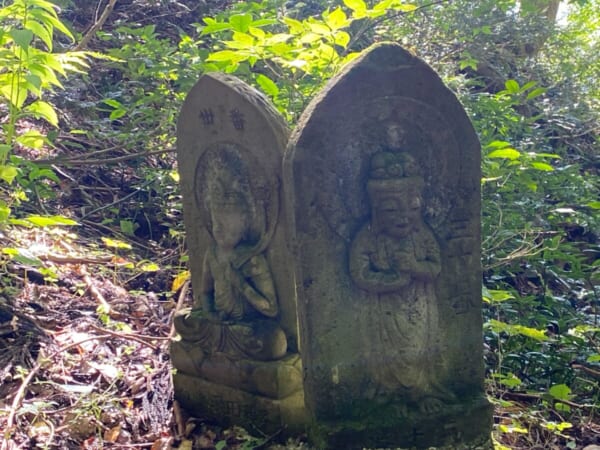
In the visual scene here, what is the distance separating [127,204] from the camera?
20.1ft

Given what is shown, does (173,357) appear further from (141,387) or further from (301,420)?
(301,420)

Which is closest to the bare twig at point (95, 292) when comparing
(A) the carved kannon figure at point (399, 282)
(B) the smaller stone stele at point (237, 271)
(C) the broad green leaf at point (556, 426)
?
(B) the smaller stone stele at point (237, 271)

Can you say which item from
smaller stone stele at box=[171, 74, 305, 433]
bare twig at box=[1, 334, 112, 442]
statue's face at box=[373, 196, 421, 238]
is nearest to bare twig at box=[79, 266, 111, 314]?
bare twig at box=[1, 334, 112, 442]

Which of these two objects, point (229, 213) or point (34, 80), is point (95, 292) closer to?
point (229, 213)

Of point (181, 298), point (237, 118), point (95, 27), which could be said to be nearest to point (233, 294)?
point (237, 118)

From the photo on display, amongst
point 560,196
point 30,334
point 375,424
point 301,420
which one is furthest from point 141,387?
point 560,196

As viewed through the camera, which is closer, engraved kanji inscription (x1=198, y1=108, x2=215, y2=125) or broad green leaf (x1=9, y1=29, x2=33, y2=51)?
broad green leaf (x1=9, y1=29, x2=33, y2=51)

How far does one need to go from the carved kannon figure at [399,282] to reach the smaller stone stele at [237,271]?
0.53 meters

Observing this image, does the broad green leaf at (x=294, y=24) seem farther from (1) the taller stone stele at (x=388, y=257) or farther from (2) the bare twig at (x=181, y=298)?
(2) the bare twig at (x=181, y=298)

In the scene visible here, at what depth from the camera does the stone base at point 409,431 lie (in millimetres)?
2570

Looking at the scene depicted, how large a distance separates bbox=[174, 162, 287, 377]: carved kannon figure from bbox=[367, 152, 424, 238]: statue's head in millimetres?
733

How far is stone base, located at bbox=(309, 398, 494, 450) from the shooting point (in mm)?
2570

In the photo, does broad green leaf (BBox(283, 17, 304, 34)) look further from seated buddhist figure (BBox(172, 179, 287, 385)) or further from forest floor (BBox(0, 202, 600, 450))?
forest floor (BBox(0, 202, 600, 450))

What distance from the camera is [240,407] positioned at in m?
3.07
